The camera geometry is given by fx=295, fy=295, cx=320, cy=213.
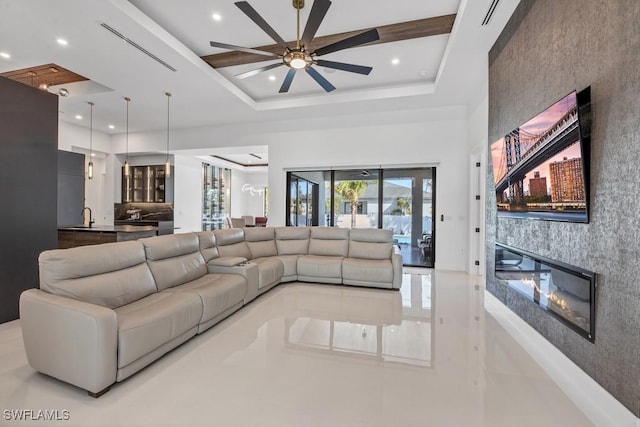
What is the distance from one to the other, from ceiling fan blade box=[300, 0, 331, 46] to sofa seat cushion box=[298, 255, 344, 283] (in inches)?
123

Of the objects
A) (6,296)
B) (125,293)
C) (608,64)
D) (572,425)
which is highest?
(608,64)

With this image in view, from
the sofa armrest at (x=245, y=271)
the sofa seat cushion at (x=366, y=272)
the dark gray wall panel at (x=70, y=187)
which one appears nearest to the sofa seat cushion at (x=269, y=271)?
the sofa armrest at (x=245, y=271)

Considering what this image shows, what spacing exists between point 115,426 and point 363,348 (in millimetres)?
1844

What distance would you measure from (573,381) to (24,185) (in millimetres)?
5511

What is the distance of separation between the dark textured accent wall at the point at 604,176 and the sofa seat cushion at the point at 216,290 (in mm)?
3058

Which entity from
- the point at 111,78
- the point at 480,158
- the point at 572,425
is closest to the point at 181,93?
the point at 111,78

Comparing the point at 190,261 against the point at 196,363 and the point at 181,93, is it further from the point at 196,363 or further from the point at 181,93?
the point at 181,93

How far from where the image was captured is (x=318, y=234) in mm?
5516

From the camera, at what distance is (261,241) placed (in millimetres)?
5293

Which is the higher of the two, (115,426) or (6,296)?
(6,296)

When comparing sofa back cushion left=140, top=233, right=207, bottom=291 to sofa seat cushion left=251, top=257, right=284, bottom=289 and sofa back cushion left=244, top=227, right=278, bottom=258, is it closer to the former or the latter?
sofa seat cushion left=251, top=257, right=284, bottom=289

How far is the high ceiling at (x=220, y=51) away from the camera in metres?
3.31

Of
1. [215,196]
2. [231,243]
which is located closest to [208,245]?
[231,243]

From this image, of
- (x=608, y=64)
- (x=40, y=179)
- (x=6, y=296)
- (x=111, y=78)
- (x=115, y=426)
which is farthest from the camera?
(x=111, y=78)
